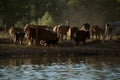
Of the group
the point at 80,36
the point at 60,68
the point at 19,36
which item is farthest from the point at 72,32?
the point at 60,68

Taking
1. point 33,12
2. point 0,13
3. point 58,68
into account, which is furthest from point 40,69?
point 33,12

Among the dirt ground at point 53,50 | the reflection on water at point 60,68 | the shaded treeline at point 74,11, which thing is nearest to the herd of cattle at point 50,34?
the dirt ground at point 53,50

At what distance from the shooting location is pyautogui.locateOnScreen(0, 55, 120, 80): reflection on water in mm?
21281

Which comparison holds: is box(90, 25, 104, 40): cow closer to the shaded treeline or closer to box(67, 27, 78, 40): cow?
box(67, 27, 78, 40): cow

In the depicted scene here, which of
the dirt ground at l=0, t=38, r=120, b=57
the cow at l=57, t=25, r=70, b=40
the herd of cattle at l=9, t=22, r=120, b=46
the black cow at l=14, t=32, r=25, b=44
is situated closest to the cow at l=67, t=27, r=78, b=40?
the herd of cattle at l=9, t=22, r=120, b=46

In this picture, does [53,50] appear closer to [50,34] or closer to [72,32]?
[50,34]

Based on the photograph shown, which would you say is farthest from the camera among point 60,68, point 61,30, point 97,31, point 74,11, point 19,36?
point 74,11

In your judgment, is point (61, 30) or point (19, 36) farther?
point (61, 30)

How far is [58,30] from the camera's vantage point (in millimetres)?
44469

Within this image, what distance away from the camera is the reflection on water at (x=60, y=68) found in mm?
21281

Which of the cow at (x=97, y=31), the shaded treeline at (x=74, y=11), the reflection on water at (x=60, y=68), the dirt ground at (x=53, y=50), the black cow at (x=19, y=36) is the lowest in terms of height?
the reflection on water at (x=60, y=68)

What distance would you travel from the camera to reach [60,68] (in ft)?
82.2

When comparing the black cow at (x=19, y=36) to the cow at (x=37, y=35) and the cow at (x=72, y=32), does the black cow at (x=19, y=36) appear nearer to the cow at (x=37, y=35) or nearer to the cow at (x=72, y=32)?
the cow at (x=37, y=35)

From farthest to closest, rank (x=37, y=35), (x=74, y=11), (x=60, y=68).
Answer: (x=74, y=11)
(x=37, y=35)
(x=60, y=68)
